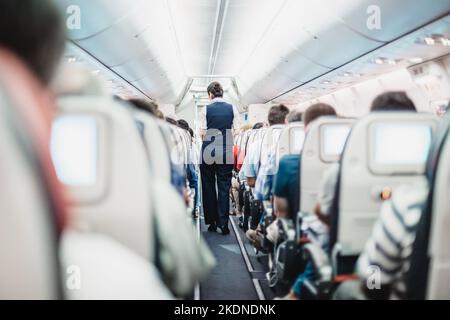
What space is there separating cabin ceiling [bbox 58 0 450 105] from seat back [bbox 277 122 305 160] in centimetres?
170

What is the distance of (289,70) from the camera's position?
9758 mm

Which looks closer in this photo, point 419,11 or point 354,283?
point 354,283

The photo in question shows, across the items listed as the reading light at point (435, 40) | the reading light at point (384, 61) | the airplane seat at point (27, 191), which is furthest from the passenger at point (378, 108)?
the reading light at point (384, 61)

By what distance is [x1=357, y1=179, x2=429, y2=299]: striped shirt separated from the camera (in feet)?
5.83

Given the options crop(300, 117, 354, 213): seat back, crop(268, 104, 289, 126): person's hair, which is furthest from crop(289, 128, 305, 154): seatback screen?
crop(268, 104, 289, 126): person's hair

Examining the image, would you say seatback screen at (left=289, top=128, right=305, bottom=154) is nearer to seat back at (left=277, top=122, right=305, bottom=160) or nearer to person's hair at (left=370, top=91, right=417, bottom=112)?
seat back at (left=277, top=122, right=305, bottom=160)

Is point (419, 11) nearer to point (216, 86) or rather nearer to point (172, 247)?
point (216, 86)

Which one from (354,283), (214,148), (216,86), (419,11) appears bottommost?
(354,283)

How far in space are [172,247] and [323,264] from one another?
0.94 m

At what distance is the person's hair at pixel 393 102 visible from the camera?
214cm

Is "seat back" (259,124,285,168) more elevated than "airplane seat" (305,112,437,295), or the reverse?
"seat back" (259,124,285,168)

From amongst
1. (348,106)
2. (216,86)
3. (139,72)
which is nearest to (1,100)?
(216,86)

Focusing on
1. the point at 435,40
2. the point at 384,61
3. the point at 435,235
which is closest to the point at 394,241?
the point at 435,235

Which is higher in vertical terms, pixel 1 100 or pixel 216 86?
pixel 216 86
